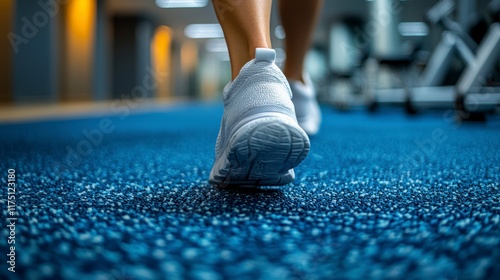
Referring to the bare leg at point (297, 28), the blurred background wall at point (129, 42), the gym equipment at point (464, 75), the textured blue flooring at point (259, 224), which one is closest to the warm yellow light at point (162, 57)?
the blurred background wall at point (129, 42)

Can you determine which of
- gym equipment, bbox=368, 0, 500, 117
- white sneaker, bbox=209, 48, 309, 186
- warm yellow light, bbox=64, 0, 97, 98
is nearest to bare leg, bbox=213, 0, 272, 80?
white sneaker, bbox=209, 48, 309, 186

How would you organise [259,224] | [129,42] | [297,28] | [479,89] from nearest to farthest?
[259,224] → [297,28] → [479,89] → [129,42]

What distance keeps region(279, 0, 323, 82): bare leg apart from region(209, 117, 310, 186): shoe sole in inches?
29.0

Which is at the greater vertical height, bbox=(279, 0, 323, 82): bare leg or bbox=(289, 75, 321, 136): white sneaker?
bbox=(279, 0, 323, 82): bare leg

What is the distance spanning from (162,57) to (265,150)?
1565cm

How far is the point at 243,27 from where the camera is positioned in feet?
2.16

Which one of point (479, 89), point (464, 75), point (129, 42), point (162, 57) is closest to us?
point (479, 89)

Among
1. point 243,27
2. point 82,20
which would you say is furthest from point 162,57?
point 243,27

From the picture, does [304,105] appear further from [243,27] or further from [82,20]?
[82,20]

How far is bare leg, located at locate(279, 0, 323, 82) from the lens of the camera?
1.25 metres

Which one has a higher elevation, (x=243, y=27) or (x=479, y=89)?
(x=243, y=27)

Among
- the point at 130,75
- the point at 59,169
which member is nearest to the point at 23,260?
the point at 59,169

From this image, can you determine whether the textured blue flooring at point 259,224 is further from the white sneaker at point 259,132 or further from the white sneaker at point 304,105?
the white sneaker at point 304,105

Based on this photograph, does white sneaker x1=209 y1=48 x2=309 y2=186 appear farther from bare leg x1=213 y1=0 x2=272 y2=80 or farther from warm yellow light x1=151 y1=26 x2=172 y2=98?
warm yellow light x1=151 y1=26 x2=172 y2=98
